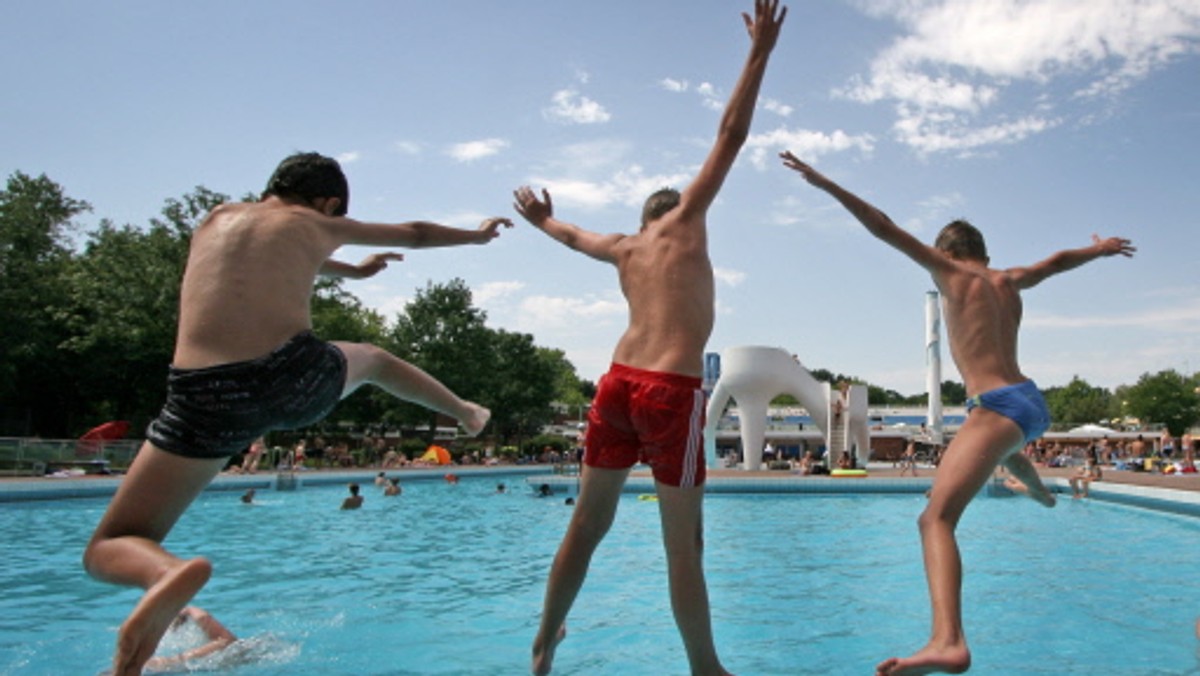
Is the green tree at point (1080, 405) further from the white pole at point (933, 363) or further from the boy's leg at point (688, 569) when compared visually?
the boy's leg at point (688, 569)

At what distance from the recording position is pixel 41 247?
3869 centimetres

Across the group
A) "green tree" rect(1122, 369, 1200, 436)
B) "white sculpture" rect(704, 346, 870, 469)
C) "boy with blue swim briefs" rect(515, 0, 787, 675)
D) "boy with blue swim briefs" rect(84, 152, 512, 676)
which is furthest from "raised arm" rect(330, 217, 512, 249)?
"green tree" rect(1122, 369, 1200, 436)

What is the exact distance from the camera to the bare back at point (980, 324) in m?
3.73

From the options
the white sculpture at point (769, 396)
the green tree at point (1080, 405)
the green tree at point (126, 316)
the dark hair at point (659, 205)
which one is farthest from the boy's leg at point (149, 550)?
the green tree at point (1080, 405)

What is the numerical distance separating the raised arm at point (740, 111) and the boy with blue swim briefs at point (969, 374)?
0.62 metres

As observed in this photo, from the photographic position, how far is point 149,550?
2752 millimetres

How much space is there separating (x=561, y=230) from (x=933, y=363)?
37412 mm

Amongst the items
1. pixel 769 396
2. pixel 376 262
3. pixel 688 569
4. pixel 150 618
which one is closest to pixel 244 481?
pixel 769 396

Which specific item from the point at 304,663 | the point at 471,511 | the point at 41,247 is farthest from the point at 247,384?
the point at 41,247

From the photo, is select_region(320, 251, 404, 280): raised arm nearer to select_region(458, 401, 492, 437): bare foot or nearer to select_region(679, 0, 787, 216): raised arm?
select_region(458, 401, 492, 437): bare foot

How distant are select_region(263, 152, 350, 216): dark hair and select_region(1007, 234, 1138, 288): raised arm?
3109mm

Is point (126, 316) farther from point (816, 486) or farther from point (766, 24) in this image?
point (766, 24)

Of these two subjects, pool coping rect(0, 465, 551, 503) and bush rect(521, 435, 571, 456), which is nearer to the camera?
pool coping rect(0, 465, 551, 503)

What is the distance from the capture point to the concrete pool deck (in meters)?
17.9
